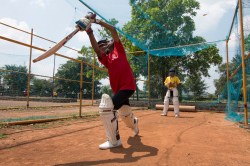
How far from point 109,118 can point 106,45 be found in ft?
3.74

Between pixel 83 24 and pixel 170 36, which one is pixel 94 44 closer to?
pixel 83 24

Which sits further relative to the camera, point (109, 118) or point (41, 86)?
point (41, 86)

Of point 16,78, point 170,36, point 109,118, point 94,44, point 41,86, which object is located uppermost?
point 170,36

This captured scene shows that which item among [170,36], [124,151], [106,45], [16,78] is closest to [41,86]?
[16,78]

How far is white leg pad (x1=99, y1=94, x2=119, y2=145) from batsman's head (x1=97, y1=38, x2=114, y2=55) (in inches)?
30.5

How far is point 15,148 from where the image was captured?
2.22m

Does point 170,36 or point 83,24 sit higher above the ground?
point 170,36

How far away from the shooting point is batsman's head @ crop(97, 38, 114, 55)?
2541 millimetres

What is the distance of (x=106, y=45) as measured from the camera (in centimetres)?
256

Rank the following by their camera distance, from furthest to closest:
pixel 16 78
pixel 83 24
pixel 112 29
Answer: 1. pixel 16 78
2. pixel 112 29
3. pixel 83 24

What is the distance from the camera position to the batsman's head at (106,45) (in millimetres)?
2541

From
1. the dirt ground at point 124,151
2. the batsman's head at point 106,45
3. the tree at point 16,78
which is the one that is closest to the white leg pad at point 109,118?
the dirt ground at point 124,151

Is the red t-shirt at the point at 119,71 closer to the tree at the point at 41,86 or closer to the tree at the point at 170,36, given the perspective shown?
the tree at the point at 170,36

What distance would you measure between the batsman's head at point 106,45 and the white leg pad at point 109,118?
0.77 meters
